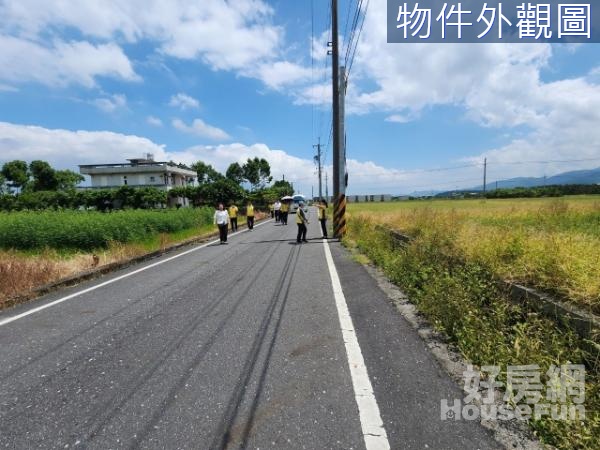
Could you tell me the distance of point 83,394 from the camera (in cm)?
275

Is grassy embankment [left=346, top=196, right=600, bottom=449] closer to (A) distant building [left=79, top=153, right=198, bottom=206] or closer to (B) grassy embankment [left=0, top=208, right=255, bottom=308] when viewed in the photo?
(B) grassy embankment [left=0, top=208, right=255, bottom=308]

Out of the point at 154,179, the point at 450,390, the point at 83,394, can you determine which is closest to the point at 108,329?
the point at 83,394

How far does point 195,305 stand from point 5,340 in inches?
89.9

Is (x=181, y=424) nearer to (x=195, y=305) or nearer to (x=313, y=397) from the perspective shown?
(x=313, y=397)

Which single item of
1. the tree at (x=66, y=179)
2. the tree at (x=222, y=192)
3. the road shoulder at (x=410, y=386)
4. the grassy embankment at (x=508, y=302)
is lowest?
the road shoulder at (x=410, y=386)

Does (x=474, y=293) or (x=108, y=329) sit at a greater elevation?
(x=474, y=293)

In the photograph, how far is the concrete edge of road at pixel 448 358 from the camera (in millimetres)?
2078

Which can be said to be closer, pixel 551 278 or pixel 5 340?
pixel 551 278

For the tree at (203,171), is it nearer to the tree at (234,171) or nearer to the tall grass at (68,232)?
the tree at (234,171)

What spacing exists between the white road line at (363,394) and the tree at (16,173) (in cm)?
7235

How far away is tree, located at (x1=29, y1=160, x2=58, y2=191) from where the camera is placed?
55.2 metres

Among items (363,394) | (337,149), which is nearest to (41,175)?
(337,149)

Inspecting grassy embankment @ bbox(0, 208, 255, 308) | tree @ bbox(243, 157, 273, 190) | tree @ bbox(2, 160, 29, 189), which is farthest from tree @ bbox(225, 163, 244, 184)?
grassy embankment @ bbox(0, 208, 255, 308)

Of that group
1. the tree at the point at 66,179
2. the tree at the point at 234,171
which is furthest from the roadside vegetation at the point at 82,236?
the tree at the point at 66,179
